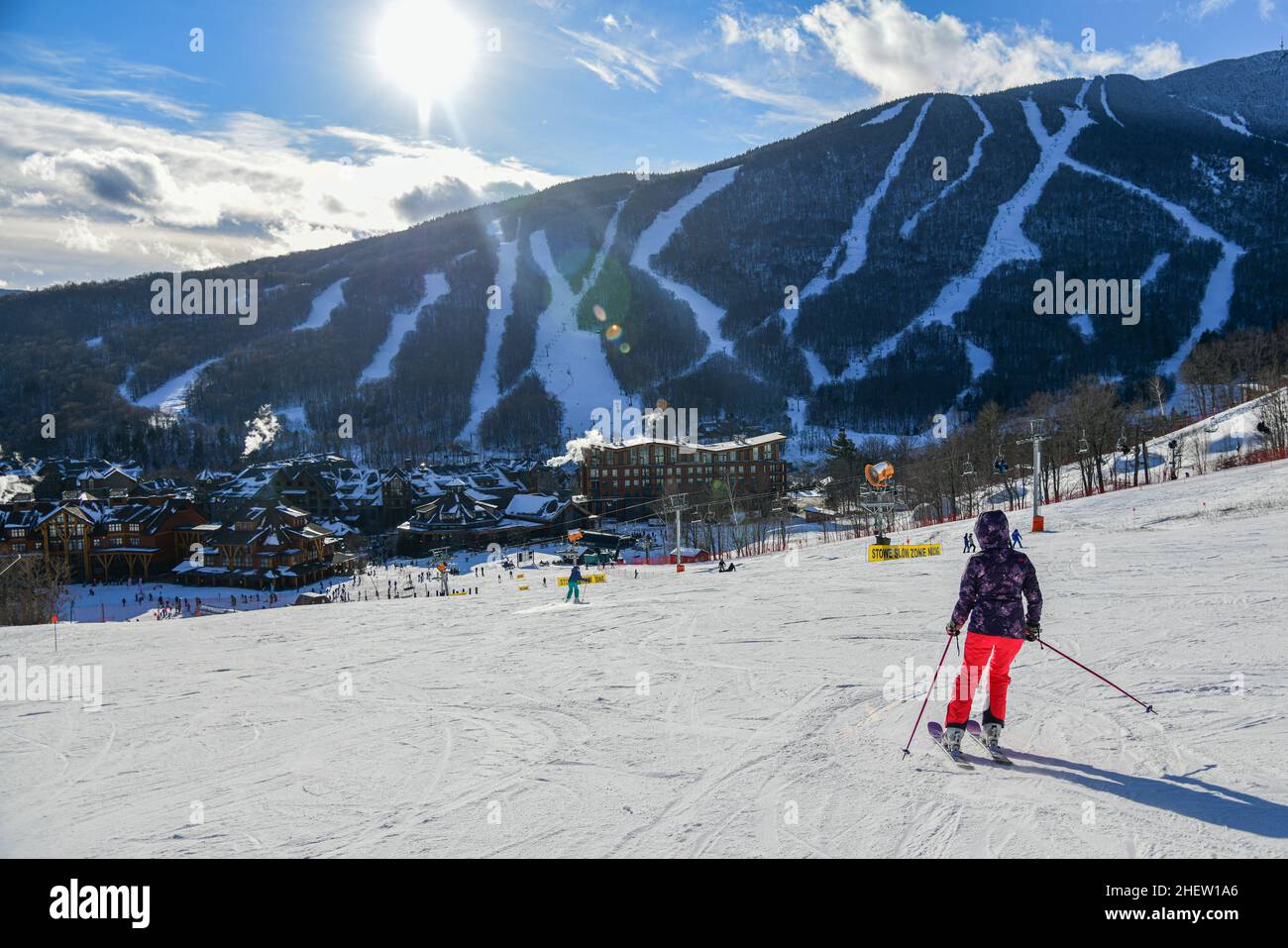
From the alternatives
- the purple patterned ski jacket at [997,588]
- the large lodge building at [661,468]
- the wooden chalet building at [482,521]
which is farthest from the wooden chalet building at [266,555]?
the purple patterned ski jacket at [997,588]

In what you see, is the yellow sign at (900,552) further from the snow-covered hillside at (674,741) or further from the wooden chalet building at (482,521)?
the wooden chalet building at (482,521)

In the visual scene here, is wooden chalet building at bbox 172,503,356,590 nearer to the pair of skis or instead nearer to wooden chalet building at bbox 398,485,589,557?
wooden chalet building at bbox 398,485,589,557

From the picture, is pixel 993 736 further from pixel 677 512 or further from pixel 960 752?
pixel 677 512

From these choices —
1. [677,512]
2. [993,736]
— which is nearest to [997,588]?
[993,736]

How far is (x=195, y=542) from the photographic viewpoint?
213 feet

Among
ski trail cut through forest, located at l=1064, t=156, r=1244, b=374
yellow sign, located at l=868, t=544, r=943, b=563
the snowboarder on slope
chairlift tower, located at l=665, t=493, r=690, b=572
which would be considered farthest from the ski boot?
ski trail cut through forest, located at l=1064, t=156, r=1244, b=374

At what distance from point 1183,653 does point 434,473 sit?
305 feet

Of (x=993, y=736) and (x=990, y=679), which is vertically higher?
(x=990, y=679)

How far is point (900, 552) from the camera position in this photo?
21516mm

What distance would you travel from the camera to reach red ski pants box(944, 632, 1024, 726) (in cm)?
562

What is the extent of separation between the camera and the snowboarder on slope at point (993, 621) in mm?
5590

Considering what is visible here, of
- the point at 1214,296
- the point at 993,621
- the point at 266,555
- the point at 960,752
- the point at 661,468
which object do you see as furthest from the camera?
the point at 1214,296

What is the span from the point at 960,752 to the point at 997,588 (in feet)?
4.29

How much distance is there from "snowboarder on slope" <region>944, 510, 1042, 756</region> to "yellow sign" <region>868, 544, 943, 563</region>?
609 inches
